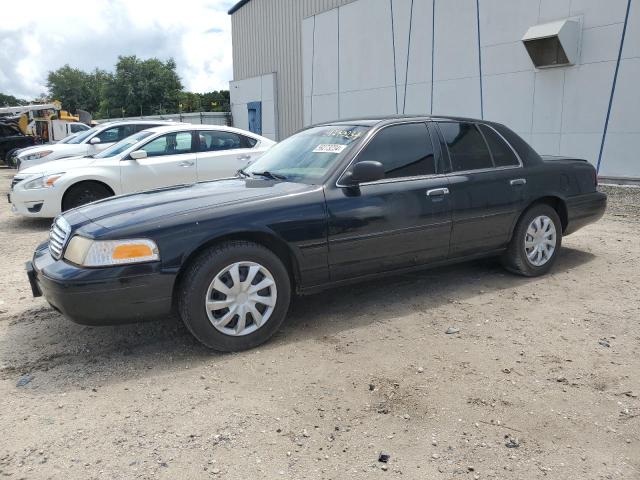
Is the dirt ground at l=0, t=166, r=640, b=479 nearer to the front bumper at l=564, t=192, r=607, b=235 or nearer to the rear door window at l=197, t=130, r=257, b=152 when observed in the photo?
the front bumper at l=564, t=192, r=607, b=235

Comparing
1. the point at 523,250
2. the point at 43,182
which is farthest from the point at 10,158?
the point at 523,250

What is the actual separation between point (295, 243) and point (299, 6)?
63.6 feet

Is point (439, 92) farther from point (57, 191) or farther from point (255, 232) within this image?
point (255, 232)

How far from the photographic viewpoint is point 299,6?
21000 millimetres

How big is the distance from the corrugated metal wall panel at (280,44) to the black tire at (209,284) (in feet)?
54.5

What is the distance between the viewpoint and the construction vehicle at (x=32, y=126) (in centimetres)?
2361

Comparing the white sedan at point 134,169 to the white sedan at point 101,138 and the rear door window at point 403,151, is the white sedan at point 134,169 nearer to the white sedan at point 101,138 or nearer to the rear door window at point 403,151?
the white sedan at point 101,138

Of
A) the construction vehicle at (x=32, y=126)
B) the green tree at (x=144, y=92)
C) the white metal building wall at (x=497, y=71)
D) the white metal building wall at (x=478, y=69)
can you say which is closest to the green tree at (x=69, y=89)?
the green tree at (x=144, y=92)

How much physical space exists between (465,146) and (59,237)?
11.2 feet

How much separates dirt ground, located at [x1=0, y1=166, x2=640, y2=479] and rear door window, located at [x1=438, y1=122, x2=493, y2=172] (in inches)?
45.1

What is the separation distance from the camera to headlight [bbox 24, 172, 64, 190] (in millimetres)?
8109

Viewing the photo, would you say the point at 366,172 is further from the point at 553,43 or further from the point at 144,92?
the point at 144,92

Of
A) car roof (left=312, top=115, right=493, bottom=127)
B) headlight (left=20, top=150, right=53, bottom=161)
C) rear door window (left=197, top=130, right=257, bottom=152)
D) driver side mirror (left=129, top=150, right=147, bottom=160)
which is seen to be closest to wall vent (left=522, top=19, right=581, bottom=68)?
rear door window (left=197, top=130, right=257, bottom=152)

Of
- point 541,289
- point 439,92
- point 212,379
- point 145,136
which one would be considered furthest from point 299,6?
point 212,379
